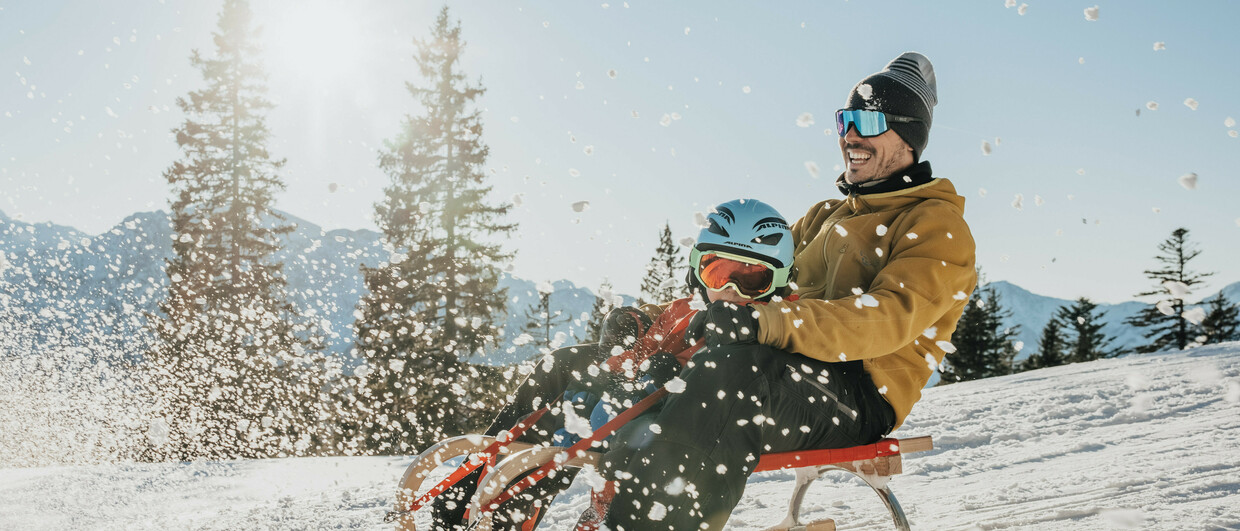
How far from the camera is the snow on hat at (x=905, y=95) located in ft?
8.74

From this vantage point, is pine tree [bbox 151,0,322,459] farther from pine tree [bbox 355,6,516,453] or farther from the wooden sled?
the wooden sled

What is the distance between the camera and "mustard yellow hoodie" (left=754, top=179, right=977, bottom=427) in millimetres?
1907

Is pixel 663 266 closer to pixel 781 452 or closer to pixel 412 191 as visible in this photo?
pixel 412 191

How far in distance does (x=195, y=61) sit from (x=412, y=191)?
8427 millimetres

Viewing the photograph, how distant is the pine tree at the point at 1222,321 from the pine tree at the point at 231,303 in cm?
4130

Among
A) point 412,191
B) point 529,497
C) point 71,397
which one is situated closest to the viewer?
point 529,497

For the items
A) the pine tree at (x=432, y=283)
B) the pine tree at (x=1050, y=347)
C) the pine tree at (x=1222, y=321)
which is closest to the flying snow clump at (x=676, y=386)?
the pine tree at (x=432, y=283)

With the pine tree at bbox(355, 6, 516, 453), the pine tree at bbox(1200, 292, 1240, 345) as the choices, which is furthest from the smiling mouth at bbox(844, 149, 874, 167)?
the pine tree at bbox(1200, 292, 1240, 345)

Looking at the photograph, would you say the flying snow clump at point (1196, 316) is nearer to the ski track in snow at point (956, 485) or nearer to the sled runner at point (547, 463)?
the ski track in snow at point (956, 485)

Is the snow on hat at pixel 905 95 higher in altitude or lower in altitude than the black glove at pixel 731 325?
higher

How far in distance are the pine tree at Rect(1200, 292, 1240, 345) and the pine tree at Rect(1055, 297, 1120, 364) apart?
4.27 m

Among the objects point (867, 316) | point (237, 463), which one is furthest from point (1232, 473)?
point (237, 463)

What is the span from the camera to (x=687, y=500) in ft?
5.90

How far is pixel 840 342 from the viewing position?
1914 millimetres
